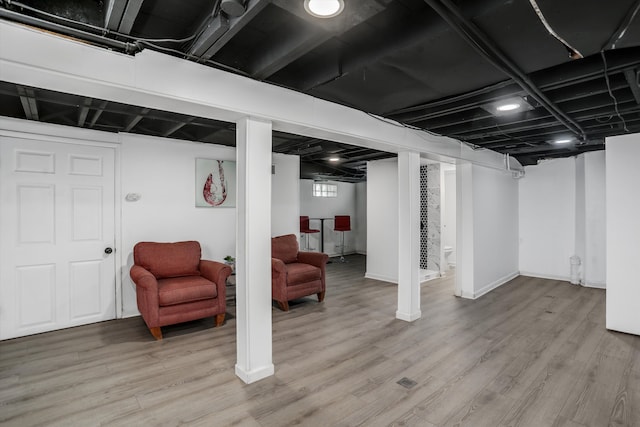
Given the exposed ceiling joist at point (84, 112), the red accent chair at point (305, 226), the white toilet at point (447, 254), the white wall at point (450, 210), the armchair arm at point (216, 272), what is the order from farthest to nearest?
1. the red accent chair at point (305, 226)
2. the white wall at point (450, 210)
3. the white toilet at point (447, 254)
4. the armchair arm at point (216, 272)
5. the exposed ceiling joist at point (84, 112)

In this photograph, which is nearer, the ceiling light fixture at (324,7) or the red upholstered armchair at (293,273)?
the ceiling light fixture at (324,7)

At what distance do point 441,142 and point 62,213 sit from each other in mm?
4735

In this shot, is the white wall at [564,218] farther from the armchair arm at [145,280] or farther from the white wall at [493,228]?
the armchair arm at [145,280]

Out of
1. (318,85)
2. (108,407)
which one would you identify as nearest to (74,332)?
(108,407)

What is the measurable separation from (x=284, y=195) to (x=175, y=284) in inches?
97.2

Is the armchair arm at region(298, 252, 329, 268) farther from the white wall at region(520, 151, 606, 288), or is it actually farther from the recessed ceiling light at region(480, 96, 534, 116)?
the white wall at region(520, 151, 606, 288)

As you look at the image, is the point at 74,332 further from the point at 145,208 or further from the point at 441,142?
the point at 441,142

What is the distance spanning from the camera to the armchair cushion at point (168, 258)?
3.91 metres

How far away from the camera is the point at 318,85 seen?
2607 millimetres

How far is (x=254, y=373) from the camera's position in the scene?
260 centimetres

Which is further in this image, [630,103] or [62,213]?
[62,213]

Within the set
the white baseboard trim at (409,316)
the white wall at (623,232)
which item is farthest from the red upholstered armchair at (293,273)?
the white wall at (623,232)

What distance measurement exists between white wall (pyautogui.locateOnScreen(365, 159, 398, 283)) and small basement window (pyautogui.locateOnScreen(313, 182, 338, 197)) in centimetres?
256

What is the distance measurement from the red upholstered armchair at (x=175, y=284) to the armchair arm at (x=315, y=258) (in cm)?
138
